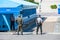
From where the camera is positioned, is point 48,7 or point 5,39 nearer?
point 5,39

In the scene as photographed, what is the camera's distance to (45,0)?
76.9m

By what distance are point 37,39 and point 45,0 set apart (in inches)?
2391

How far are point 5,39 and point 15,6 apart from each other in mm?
6280

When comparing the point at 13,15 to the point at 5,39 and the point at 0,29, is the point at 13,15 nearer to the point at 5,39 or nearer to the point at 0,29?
the point at 0,29

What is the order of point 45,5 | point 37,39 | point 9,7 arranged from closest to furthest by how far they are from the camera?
point 37,39 < point 9,7 < point 45,5

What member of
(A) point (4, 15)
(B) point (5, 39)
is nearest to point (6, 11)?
(A) point (4, 15)

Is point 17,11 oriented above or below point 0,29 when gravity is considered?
above

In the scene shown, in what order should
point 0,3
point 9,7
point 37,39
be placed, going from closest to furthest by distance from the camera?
point 37,39
point 9,7
point 0,3

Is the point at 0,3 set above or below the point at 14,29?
above

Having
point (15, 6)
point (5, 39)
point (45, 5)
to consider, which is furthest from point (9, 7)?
point (45, 5)

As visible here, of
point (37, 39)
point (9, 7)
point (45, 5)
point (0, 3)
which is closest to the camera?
point (37, 39)

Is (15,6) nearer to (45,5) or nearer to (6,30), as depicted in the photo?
(6,30)

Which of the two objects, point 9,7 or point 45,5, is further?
point 45,5

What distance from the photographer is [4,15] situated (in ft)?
77.9
